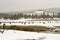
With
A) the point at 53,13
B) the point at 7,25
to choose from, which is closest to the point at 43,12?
the point at 53,13

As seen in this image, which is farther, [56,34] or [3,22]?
[3,22]

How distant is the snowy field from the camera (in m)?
2.23

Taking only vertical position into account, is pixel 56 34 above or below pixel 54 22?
below

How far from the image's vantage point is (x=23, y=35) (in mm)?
2287

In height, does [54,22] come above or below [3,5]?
below

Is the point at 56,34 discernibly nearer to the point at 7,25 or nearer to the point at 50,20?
the point at 50,20

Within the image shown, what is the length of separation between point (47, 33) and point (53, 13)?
0.36m

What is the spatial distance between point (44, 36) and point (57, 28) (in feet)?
0.85

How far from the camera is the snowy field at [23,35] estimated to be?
7.32 feet

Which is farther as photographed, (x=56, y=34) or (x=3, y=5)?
(x=3, y=5)

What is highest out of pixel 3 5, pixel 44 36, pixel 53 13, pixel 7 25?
pixel 3 5

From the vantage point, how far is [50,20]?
7.54ft

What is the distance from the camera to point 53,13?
→ 2316 millimetres

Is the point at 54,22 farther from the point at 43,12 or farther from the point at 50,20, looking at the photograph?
the point at 43,12
